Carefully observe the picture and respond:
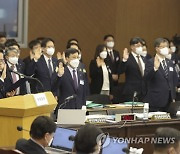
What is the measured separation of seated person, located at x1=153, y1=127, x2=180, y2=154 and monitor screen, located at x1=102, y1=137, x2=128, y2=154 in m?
0.90

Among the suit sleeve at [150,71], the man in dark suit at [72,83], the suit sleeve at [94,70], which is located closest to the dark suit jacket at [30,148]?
the man in dark suit at [72,83]

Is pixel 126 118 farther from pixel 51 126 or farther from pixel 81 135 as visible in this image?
pixel 81 135

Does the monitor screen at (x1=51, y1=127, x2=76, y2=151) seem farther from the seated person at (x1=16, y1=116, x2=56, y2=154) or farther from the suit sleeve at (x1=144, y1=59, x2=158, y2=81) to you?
the suit sleeve at (x1=144, y1=59, x2=158, y2=81)

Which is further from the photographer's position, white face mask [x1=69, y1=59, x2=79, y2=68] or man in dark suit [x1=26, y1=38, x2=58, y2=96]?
man in dark suit [x1=26, y1=38, x2=58, y2=96]

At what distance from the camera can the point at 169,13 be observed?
47.1 feet

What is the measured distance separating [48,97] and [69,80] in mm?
2294

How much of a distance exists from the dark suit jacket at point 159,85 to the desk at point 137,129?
5.59ft

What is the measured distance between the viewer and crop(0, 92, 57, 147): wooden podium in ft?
19.0

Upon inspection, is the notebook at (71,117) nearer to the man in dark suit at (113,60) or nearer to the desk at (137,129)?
the desk at (137,129)

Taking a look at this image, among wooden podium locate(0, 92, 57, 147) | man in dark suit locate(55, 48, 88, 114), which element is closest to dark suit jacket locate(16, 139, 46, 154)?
wooden podium locate(0, 92, 57, 147)

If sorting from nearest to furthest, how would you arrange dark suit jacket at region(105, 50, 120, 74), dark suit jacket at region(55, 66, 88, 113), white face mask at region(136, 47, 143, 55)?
dark suit jacket at region(55, 66, 88, 113), white face mask at region(136, 47, 143, 55), dark suit jacket at region(105, 50, 120, 74)

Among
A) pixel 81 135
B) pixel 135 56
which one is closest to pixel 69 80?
pixel 135 56

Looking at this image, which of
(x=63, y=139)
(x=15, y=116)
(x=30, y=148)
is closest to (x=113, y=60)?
(x=15, y=116)

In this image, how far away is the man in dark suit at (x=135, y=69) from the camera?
34.0 ft
